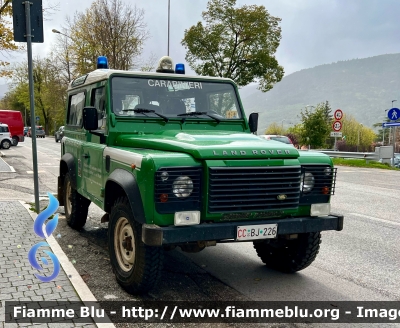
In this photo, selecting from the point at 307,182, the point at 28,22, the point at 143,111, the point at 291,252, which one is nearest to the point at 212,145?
the point at 307,182

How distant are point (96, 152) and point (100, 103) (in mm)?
656

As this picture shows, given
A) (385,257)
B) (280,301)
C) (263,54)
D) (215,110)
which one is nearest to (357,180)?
(385,257)

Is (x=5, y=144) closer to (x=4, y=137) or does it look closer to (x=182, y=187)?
(x=4, y=137)

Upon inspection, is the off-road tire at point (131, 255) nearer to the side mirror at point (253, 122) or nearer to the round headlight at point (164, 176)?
the round headlight at point (164, 176)

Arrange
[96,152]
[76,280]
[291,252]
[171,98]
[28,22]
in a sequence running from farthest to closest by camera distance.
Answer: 1. [28,22]
2. [171,98]
3. [96,152]
4. [291,252]
5. [76,280]

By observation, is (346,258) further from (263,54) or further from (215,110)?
(263,54)

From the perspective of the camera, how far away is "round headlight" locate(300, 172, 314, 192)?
4402 mm

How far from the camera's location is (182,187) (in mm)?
3801

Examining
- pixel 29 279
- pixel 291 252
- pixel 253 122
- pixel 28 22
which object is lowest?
pixel 29 279

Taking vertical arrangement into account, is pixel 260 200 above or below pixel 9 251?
above

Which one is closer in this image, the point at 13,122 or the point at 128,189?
the point at 128,189

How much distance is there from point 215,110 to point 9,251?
10.4 ft

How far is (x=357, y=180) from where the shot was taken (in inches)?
600

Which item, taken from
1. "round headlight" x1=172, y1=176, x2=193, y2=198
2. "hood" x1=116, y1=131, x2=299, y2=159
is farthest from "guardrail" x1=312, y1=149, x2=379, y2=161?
"round headlight" x1=172, y1=176, x2=193, y2=198
